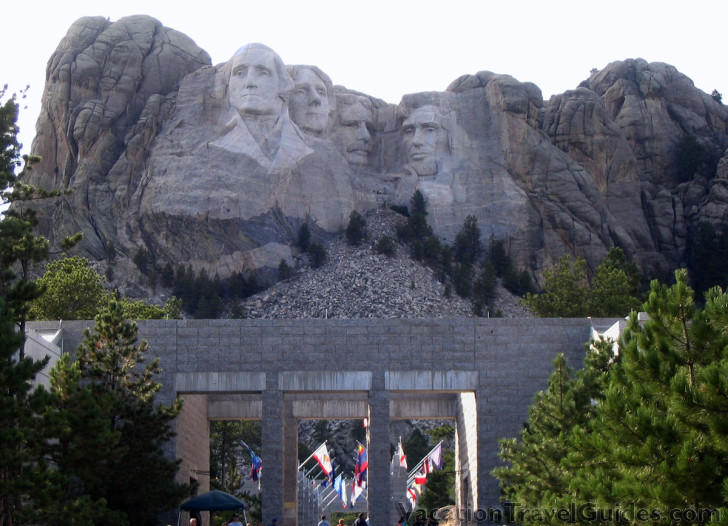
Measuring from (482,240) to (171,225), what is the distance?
1574 cm

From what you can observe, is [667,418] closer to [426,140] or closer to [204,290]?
[204,290]

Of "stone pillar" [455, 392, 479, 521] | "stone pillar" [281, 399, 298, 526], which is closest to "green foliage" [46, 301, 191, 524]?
"stone pillar" [281, 399, 298, 526]

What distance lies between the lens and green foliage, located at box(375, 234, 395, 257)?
2328 inches

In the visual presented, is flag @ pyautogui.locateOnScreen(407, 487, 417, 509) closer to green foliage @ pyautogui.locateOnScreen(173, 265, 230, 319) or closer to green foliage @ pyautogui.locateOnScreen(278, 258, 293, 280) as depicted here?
green foliage @ pyautogui.locateOnScreen(173, 265, 230, 319)

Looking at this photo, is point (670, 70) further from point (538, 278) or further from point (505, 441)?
point (505, 441)

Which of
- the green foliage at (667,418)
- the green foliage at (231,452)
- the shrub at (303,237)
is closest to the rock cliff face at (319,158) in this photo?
the shrub at (303,237)

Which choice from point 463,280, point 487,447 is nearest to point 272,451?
point 487,447

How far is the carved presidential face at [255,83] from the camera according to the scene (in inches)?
2302

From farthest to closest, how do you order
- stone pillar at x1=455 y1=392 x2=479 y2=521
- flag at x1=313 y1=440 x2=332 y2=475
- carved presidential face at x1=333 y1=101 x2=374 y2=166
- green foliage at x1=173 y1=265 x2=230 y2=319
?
1. carved presidential face at x1=333 y1=101 x2=374 y2=166
2. green foliage at x1=173 y1=265 x2=230 y2=319
3. flag at x1=313 y1=440 x2=332 y2=475
4. stone pillar at x1=455 y1=392 x2=479 y2=521

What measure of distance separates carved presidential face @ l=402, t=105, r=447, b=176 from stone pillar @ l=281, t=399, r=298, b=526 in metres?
33.8

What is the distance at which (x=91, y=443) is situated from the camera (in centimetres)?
1842

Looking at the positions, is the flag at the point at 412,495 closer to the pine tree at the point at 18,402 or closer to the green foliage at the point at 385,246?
the green foliage at the point at 385,246

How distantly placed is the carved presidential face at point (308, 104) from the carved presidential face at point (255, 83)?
1704mm

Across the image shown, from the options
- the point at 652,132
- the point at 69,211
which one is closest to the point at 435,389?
the point at 69,211
